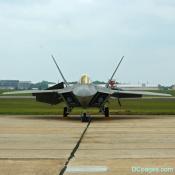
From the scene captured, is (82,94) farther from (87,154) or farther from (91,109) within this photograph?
(91,109)

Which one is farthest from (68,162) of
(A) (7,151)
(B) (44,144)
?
(B) (44,144)

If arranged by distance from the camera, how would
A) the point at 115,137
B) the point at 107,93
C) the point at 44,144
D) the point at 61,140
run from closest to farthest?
the point at 44,144 < the point at 61,140 < the point at 115,137 < the point at 107,93

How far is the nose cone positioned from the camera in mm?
24328

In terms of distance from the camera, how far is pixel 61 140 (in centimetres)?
1429

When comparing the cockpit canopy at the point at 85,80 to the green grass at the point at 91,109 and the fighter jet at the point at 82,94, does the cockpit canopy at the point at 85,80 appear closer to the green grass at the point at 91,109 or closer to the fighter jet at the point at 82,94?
the fighter jet at the point at 82,94

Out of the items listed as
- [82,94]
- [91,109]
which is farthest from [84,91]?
[91,109]

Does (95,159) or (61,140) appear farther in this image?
(61,140)

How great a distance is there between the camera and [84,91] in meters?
24.3

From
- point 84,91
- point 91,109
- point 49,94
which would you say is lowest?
point 91,109

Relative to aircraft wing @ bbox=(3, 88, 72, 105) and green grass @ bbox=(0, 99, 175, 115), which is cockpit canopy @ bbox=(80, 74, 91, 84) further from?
green grass @ bbox=(0, 99, 175, 115)

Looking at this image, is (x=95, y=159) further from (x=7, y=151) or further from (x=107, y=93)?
(x=107, y=93)

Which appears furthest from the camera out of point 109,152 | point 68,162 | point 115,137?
point 115,137

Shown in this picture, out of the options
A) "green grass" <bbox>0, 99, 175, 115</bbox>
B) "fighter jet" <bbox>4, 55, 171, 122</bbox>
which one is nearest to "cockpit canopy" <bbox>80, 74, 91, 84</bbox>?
"fighter jet" <bbox>4, 55, 171, 122</bbox>

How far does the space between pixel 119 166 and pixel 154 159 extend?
115 cm
